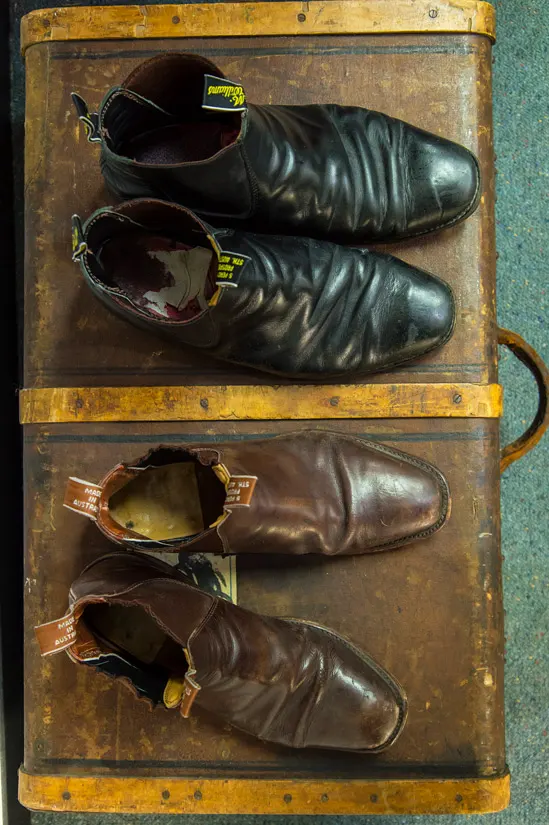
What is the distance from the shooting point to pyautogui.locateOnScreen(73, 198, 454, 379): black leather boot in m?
0.99

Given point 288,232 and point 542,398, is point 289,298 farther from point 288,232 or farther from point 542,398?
point 542,398

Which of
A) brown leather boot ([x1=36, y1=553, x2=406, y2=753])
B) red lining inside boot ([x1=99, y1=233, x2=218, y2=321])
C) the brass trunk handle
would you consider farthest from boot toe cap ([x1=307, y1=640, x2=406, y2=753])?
red lining inside boot ([x1=99, y1=233, x2=218, y2=321])

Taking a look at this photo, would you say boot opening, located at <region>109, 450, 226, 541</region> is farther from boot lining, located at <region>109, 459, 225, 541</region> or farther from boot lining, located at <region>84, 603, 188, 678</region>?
boot lining, located at <region>84, 603, 188, 678</region>

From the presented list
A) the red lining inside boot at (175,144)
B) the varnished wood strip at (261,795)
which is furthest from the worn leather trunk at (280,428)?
the red lining inside boot at (175,144)

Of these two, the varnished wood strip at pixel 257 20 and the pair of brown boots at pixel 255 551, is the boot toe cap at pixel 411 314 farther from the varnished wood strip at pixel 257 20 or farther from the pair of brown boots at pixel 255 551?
the varnished wood strip at pixel 257 20

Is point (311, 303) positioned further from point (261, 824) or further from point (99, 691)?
point (261, 824)

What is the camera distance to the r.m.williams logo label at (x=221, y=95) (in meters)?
0.90

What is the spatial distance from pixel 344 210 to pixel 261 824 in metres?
1.19

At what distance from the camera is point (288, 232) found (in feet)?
3.48

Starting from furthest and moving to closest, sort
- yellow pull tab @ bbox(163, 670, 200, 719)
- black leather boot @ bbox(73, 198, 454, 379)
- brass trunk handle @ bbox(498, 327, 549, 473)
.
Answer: brass trunk handle @ bbox(498, 327, 549, 473) → black leather boot @ bbox(73, 198, 454, 379) → yellow pull tab @ bbox(163, 670, 200, 719)

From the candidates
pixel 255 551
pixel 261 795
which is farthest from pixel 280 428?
pixel 261 795

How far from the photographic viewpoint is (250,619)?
990mm

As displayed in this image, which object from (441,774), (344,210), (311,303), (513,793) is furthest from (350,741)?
(344,210)

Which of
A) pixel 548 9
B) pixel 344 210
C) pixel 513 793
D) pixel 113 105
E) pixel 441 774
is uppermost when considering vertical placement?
pixel 548 9
